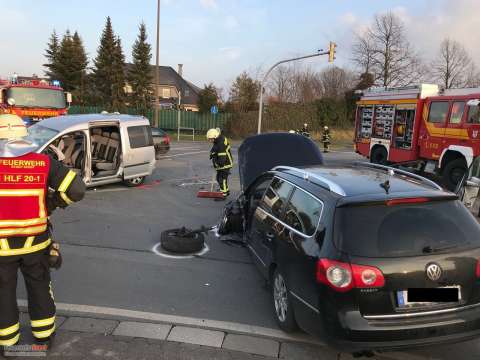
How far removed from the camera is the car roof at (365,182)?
329 cm

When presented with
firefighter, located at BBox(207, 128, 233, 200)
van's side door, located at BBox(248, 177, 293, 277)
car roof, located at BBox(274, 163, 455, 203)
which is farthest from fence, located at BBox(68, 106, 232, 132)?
car roof, located at BBox(274, 163, 455, 203)

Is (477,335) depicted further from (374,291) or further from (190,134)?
(190,134)

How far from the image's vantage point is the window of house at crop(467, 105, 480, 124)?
10.7m

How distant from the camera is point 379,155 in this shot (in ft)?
51.0

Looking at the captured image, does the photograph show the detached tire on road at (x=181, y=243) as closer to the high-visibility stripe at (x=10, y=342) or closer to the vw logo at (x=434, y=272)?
the high-visibility stripe at (x=10, y=342)

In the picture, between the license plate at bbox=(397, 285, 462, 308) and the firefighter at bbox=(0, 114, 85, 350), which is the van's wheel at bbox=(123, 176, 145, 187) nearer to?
the firefighter at bbox=(0, 114, 85, 350)

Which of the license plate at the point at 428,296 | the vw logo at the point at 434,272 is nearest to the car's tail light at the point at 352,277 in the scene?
the license plate at the point at 428,296

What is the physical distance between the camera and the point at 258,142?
8.42 metres

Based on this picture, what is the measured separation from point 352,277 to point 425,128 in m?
11.1

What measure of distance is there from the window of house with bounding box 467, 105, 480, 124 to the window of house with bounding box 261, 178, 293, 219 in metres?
8.43

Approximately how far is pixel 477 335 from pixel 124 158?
864 cm

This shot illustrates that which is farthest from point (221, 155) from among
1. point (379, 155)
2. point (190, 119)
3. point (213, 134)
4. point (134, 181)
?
point (190, 119)

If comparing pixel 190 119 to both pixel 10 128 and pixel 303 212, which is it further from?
pixel 10 128

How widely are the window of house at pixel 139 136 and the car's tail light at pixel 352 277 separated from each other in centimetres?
819
